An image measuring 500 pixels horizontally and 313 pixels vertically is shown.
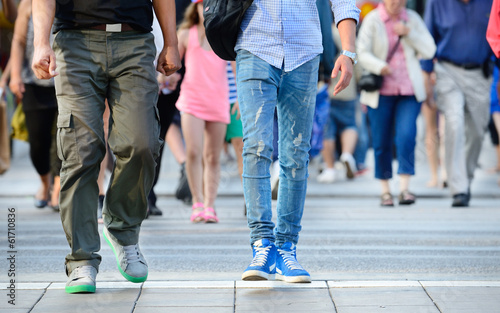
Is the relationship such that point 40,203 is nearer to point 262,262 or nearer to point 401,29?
point 401,29

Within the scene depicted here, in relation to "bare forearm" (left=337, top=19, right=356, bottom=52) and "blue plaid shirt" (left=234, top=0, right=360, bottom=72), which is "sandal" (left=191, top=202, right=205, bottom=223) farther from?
"bare forearm" (left=337, top=19, right=356, bottom=52)

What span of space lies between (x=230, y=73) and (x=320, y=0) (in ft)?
4.31

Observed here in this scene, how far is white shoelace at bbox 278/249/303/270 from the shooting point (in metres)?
4.39

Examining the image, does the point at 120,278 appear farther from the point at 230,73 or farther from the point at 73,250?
the point at 230,73

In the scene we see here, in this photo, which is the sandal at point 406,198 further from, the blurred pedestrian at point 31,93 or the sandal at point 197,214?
the blurred pedestrian at point 31,93

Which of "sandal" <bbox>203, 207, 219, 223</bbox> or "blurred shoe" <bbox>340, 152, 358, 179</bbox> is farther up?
"sandal" <bbox>203, 207, 219, 223</bbox>

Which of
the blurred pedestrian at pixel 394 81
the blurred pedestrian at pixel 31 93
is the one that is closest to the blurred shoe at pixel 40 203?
the blurred pedestrian at pixel 31 93

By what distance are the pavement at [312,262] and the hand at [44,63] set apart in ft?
3.32

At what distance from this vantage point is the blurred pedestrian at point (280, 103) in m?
4.36

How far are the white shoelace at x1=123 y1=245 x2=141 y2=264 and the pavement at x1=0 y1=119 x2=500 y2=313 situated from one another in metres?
0.13

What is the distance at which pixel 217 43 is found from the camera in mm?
4531

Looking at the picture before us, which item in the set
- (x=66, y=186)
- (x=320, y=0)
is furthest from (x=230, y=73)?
(x=66, y=186)

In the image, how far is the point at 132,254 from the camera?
14.2ft

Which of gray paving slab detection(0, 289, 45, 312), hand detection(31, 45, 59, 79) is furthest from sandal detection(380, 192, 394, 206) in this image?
hand detection(31, 45, 59, 79)
